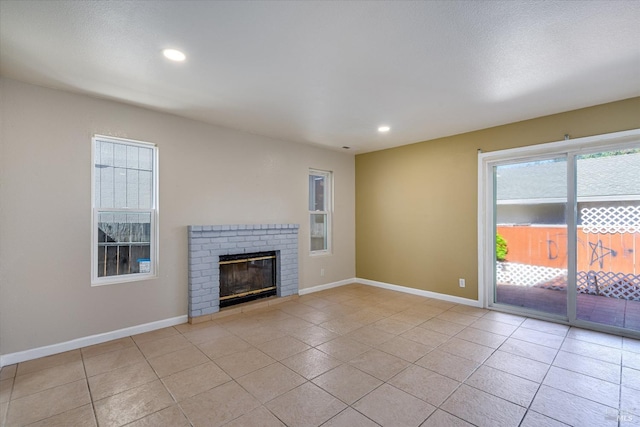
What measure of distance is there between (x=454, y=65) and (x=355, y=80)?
0.86 m

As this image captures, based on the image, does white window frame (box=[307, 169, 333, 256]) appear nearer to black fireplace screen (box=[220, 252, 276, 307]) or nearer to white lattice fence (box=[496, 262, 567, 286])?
black fireplace screen (box=[220, 252, 276, 307])

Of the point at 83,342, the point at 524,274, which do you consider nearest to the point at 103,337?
the point at 83,342

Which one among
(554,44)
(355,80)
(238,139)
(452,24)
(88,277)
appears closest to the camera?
→ (452,24)

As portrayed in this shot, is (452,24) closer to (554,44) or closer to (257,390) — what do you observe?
(554,44)

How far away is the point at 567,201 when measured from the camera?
3.81 metres

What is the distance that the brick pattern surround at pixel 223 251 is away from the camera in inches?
154

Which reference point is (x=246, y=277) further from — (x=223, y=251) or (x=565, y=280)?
(x=565, y=280)

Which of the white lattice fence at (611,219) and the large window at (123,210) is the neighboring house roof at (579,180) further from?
the large window at (123,210)

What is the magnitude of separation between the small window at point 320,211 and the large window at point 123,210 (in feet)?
8.76

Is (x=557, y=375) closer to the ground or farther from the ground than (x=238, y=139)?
closer to the ground

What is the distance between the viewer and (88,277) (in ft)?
10.5

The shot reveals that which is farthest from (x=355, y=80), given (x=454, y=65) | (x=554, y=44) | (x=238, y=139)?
(x=238, y=139)

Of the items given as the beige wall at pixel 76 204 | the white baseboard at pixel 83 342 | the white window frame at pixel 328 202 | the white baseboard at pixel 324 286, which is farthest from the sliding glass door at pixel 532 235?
the white baseboard at pixel 83 342

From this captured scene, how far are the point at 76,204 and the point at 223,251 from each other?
172cm
